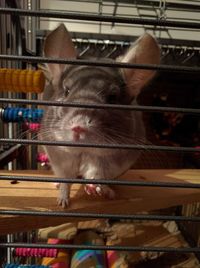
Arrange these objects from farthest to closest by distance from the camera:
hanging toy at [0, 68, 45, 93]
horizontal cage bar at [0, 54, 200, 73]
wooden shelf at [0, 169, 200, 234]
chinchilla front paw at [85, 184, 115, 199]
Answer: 1. chinchilla front paw at [85, 184, 115, 199]
2. wooden shelf at [0, 169, 200, 234]
3. hanging toy at [0, 68, 45, 93]
4. horizontal cage bar at [0, 54, 200, 73]

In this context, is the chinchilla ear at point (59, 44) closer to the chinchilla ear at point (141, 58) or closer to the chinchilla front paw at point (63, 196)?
the chinchilla ear at point (141, 58)

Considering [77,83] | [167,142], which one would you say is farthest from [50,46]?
[167,142]

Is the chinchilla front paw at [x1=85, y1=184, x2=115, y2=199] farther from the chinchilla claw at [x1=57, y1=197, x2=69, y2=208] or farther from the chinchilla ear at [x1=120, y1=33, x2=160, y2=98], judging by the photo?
the chinchilla ear at [x1=120, y1=33, x2=160, y2=98]

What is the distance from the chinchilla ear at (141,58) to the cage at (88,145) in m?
0.04

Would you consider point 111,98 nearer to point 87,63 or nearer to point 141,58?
point 141,58

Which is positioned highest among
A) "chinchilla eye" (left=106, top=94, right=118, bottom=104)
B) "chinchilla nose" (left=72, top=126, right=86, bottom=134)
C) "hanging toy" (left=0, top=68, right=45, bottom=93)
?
"hanging toy" (left=0, top=68, right=45, bottom=93)

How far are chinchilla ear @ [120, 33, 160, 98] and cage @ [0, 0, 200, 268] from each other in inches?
1.5

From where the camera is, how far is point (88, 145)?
1.87ft

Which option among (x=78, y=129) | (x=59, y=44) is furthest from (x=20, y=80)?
(x=59, y=44)

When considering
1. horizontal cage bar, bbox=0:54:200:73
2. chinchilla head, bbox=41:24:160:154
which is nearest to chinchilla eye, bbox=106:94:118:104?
chinchilla head, bbox=41:24:160:154

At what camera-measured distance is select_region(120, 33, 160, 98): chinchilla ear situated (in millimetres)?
825

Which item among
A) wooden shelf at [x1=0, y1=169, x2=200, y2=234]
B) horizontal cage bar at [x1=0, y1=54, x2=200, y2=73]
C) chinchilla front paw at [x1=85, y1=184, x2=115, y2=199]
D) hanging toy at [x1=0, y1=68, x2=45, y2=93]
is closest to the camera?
horizontal cage bar at [x1=0, y1=54, x2=200, y2=73]

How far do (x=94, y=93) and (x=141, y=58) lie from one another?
0.16 metres

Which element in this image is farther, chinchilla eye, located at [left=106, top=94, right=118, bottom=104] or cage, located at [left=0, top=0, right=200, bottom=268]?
chinchilla eye, located at [left=106, top=94, right=118, bottom=104]
